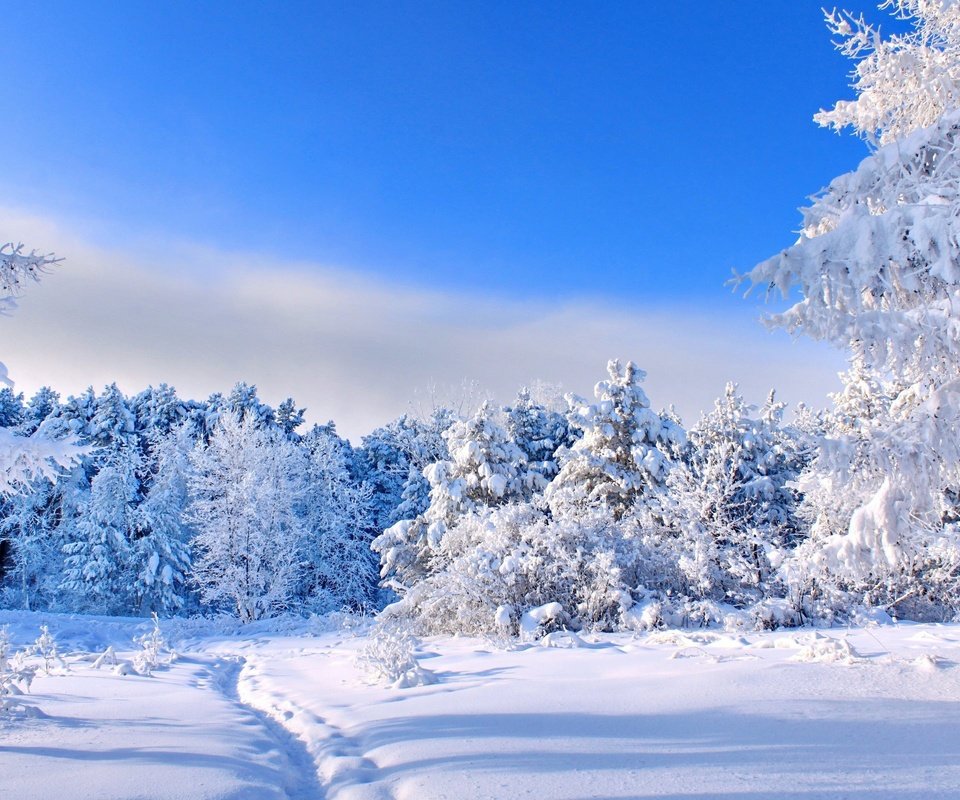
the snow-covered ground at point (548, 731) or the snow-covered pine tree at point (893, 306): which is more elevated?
the snow-covered pine tree at point (893, 306)

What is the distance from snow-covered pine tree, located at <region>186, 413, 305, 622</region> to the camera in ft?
90.3

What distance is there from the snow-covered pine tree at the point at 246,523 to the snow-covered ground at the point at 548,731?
724 inches

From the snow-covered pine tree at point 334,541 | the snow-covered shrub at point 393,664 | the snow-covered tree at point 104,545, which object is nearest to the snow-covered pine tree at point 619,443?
the snow-covered shrub at point 393,664

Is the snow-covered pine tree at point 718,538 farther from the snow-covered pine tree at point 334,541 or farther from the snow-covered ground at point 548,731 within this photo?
the snow-covered pine tree at point 334,541

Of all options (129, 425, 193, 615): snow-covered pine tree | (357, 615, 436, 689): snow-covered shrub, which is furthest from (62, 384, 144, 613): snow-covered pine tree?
(357, 615, 436, 689): snow-covered shrub

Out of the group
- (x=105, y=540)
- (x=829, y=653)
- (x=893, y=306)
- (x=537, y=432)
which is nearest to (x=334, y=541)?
(x=105, y=540)

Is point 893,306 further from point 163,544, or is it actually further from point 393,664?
point 163,544

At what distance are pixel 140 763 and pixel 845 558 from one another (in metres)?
6.11

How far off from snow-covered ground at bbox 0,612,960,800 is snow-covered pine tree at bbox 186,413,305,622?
18384 mm

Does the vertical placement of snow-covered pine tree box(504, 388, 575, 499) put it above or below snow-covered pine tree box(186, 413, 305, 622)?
above

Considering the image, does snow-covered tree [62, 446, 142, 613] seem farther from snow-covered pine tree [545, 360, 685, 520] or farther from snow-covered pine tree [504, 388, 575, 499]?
snow-covered pine tree [545, 360, 685, 520]

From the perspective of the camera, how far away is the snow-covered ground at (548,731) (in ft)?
13.8

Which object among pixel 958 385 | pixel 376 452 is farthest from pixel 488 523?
pixel 376 452

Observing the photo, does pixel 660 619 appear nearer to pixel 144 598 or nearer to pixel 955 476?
pixel 955 476
